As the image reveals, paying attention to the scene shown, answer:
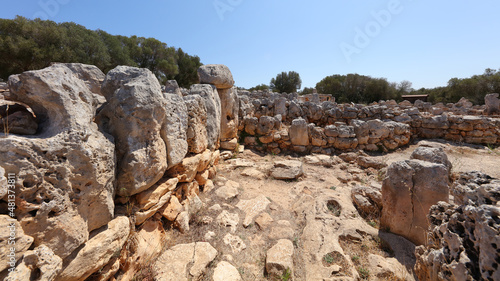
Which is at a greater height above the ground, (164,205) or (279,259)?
(164,205)

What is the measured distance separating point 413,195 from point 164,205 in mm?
3553

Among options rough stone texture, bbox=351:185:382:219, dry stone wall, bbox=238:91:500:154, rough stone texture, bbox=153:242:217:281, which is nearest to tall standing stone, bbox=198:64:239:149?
dry stone wall, bbox=238:91:500:154

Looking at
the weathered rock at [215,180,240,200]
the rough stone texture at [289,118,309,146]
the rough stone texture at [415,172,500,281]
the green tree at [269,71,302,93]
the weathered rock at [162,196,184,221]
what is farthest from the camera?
the green tree at [269,71,302,93]

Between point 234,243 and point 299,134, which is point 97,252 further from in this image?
point 299,134

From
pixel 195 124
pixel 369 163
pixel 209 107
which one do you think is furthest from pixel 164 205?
pixel 369 163

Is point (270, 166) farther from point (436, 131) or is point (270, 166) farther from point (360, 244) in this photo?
point (436, 131)

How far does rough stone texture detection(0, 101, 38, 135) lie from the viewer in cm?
135

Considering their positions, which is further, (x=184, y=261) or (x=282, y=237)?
(x=282, y=237)

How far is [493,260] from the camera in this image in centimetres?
116

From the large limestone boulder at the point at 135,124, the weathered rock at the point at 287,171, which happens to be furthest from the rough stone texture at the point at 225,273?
the weathered rock at the point at 287,171

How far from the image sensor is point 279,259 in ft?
7.88

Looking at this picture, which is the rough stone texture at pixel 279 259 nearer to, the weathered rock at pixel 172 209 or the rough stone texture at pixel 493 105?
the weathered rock at pixel 172 209

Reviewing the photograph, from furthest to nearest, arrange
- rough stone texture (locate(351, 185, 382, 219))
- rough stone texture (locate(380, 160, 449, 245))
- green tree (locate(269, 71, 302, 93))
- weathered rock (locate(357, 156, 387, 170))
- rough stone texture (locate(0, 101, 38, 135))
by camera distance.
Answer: green tree (locate(269, 71, 302, 93)), weathered rock (locate(357, 156, 387, 170)), rough stone texture (locate(351, 185, 382, 219)), rough stone texture (locate(380, 160, 449, 245)), rough stone texture (locate(0, 101, 38, 135))

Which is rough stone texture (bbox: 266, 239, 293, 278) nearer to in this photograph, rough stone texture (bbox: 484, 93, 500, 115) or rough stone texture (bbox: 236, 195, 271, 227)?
rough stone texture (bbox: 236, 195, 271, 227)
